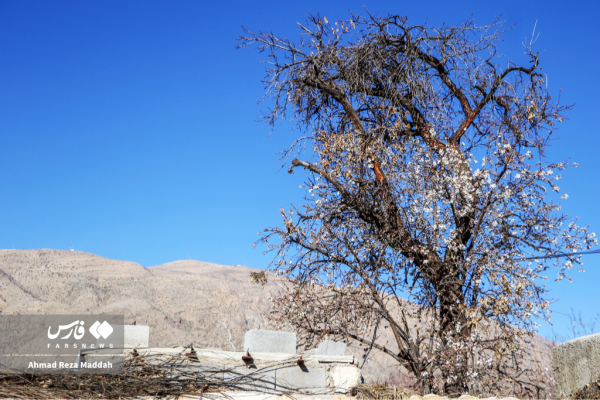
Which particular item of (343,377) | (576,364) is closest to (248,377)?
(343,377)

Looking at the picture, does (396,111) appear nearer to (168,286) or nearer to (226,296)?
(226,296)

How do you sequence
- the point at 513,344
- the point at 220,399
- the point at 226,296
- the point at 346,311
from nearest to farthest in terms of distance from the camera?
the point at 220,399 < the point at 513,344 < the point at 346,311 < the point at 226,296

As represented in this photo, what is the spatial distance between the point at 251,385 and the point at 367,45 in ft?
25.8

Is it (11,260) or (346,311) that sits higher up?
(11,260)

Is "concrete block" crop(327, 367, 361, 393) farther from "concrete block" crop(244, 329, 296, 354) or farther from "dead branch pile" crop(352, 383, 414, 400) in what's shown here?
→ "concrete block" crop(244, 329, 296, 354)

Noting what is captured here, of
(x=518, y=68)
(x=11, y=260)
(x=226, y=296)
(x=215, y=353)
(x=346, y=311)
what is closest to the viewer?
(x=215, y=353)

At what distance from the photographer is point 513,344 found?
8.73 meters

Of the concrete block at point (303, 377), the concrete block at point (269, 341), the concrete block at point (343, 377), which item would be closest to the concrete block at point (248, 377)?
the concrete block at point (303, 377)

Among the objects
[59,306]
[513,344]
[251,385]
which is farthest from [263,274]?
[59,306]

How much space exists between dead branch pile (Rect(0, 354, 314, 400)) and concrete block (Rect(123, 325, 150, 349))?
3.79ft

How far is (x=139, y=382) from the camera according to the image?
19.2ft

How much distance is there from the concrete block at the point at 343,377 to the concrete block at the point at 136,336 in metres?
3.21

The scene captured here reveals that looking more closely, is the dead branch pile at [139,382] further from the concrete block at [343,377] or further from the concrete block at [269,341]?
the concrete block at [343,377]

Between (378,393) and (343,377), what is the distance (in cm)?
89
